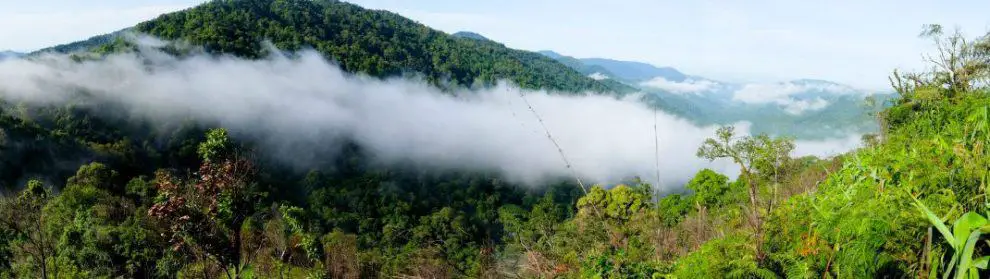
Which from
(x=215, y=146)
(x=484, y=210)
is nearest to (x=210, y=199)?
(x=215, y=146)

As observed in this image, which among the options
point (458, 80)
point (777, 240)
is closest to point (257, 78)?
point (458, 80)

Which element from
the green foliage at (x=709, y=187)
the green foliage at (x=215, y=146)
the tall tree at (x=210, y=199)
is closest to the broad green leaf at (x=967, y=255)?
the tall tree at (x=210, y=199)

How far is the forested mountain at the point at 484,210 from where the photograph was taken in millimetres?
2684

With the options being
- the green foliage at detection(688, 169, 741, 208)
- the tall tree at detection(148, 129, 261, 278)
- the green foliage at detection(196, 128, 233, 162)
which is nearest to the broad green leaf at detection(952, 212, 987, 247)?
the tall tree at detection(148, 129, 261, 278)

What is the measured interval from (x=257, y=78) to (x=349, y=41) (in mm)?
20516

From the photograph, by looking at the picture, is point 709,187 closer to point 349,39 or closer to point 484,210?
point 484,210

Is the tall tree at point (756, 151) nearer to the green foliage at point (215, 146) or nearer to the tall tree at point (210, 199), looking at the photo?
the tall tree at point (210, 199)

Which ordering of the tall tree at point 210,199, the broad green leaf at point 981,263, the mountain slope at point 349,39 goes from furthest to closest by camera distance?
the mountain slope at point 349,39 → the tall tree at point 210,199 → the broad green leaf at point 981,263

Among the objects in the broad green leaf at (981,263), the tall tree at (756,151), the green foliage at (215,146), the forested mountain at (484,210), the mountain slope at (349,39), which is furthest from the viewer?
the mountain slope at (349,39)

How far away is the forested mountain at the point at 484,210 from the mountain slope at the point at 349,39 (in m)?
19.1

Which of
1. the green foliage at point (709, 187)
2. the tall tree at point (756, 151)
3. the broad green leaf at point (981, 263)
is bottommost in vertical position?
the green foliage at point (709, 187)

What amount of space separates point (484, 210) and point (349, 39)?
66816 mm

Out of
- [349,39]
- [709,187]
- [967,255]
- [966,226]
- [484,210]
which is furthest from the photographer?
[349,39]

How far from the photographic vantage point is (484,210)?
69875 millimetres
